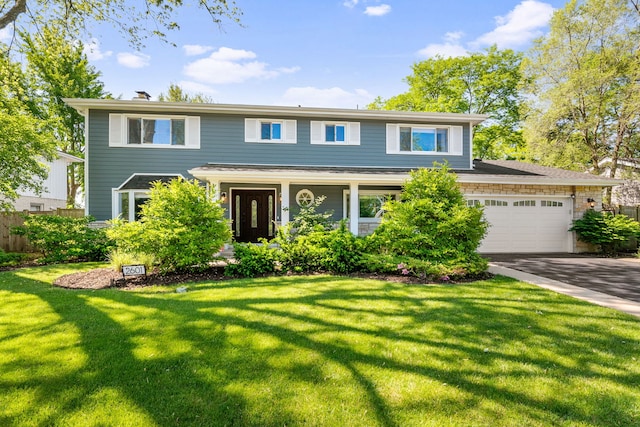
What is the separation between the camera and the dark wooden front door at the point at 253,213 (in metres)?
12.3

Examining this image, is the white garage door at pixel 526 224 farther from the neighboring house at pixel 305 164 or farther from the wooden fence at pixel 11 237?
the wooden fence at pixel 11 237

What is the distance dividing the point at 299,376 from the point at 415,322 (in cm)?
188

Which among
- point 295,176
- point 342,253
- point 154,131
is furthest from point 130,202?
point 342,253

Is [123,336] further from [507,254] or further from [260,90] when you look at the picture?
[260,90]

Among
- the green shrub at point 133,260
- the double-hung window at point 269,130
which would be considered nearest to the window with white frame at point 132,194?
the double-hung window at point 269,130

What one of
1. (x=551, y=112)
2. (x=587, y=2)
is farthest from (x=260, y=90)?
(x=587, y=2)

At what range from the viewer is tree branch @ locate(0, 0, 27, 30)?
7.79 meters

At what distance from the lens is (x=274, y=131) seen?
473 inches

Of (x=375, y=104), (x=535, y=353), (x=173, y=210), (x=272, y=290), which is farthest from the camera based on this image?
(x=375, y=104)

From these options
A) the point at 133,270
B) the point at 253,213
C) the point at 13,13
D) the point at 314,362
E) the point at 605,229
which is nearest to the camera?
the point at 314,362

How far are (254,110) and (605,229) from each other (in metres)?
12.8

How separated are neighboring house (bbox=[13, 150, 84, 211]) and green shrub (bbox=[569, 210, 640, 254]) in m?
22.4

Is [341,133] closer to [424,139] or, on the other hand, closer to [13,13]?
[424,139]

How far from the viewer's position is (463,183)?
1074 centimetres
